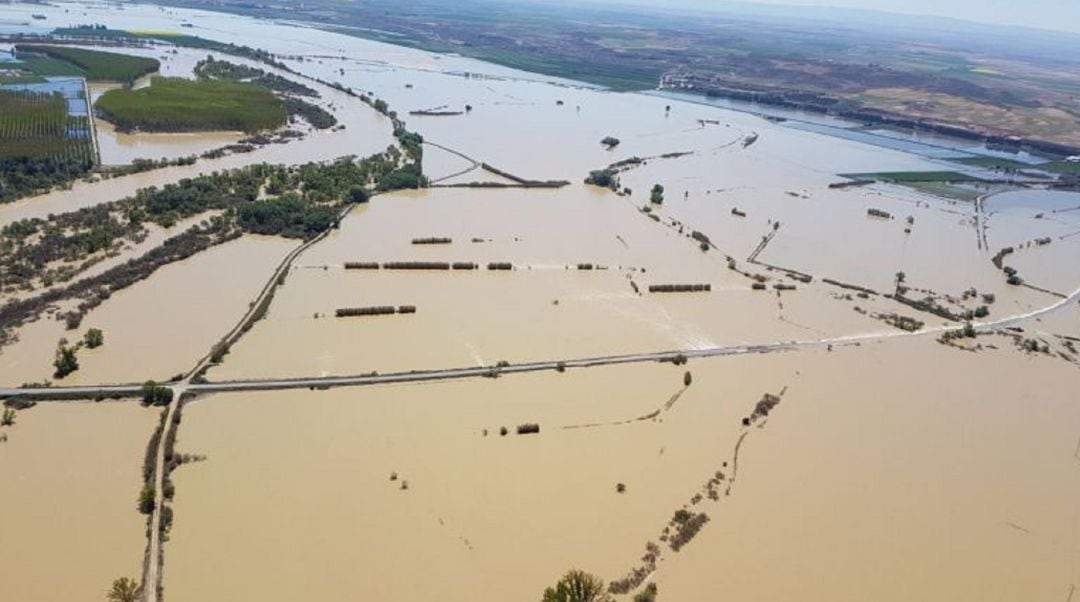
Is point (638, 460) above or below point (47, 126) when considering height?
below

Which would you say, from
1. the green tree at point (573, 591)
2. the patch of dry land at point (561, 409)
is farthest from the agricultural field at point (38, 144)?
the green tree at point (573, 591)

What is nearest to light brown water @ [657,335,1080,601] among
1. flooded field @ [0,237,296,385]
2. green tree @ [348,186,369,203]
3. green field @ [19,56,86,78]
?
flooded field @ [0,237,296,385]

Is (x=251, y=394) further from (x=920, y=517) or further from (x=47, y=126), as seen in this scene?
(x=47, y=126)

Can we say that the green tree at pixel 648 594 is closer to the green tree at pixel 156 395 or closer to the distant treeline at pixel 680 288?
the green tree at pixel 156 395

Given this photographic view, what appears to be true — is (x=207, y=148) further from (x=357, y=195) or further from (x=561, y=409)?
(x=561, y=409)

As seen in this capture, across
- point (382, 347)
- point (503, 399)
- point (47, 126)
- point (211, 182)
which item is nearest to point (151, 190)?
point (211, 182)

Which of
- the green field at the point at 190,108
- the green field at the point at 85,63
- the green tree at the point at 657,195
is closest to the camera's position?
the green tree at the point at 657,195

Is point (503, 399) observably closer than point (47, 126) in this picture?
Yes
